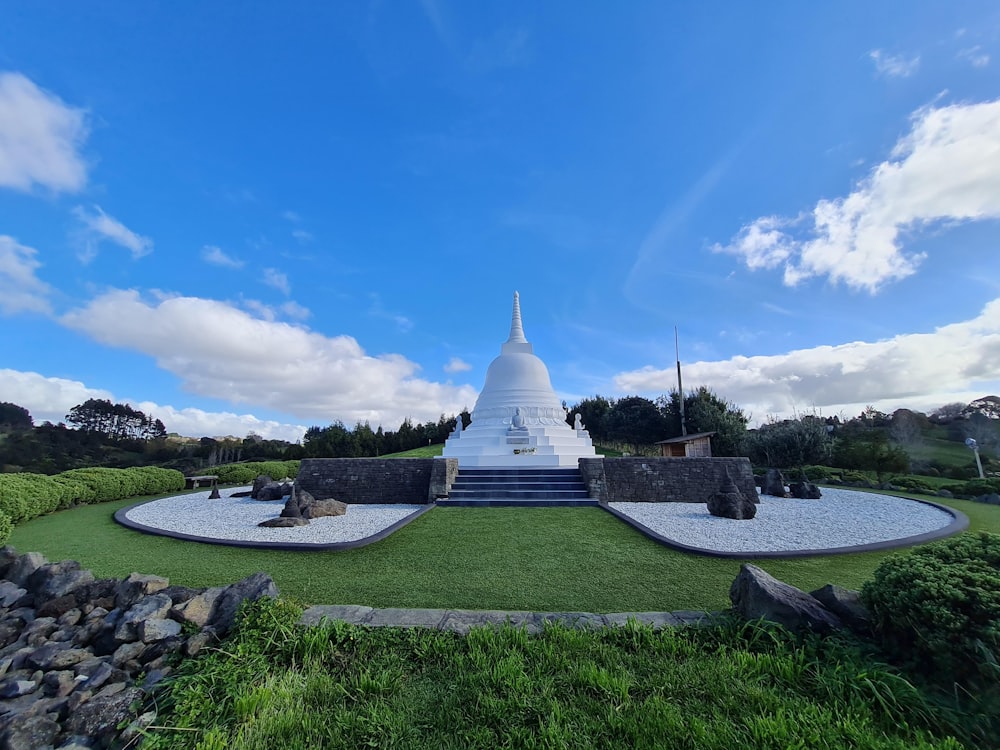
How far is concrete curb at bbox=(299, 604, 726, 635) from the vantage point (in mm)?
3391

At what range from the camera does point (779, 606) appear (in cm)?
326

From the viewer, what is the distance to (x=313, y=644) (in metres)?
3.14

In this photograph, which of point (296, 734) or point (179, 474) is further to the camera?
point (179, 474)

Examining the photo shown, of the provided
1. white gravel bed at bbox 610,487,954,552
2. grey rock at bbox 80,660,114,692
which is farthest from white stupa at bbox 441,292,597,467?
grey rock at bbox 80,660,114,692

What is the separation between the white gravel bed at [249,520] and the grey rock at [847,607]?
A: 5.91m

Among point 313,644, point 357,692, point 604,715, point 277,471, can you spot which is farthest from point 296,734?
point 277,471

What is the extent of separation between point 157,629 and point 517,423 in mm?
13510

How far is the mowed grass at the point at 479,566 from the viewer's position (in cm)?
438

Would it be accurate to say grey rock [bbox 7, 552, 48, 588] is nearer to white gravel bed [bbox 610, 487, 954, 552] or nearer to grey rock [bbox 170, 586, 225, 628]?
grey rock [bbox 170, 586, 225, 628]

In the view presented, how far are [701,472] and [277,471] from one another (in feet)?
54.7

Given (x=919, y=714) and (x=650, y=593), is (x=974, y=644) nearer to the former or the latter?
(x=919, y=714)

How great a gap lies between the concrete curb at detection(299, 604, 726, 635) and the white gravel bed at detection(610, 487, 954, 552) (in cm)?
307

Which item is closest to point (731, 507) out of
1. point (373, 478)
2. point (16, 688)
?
point (373, 478)

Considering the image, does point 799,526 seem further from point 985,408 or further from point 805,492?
point 985,408
